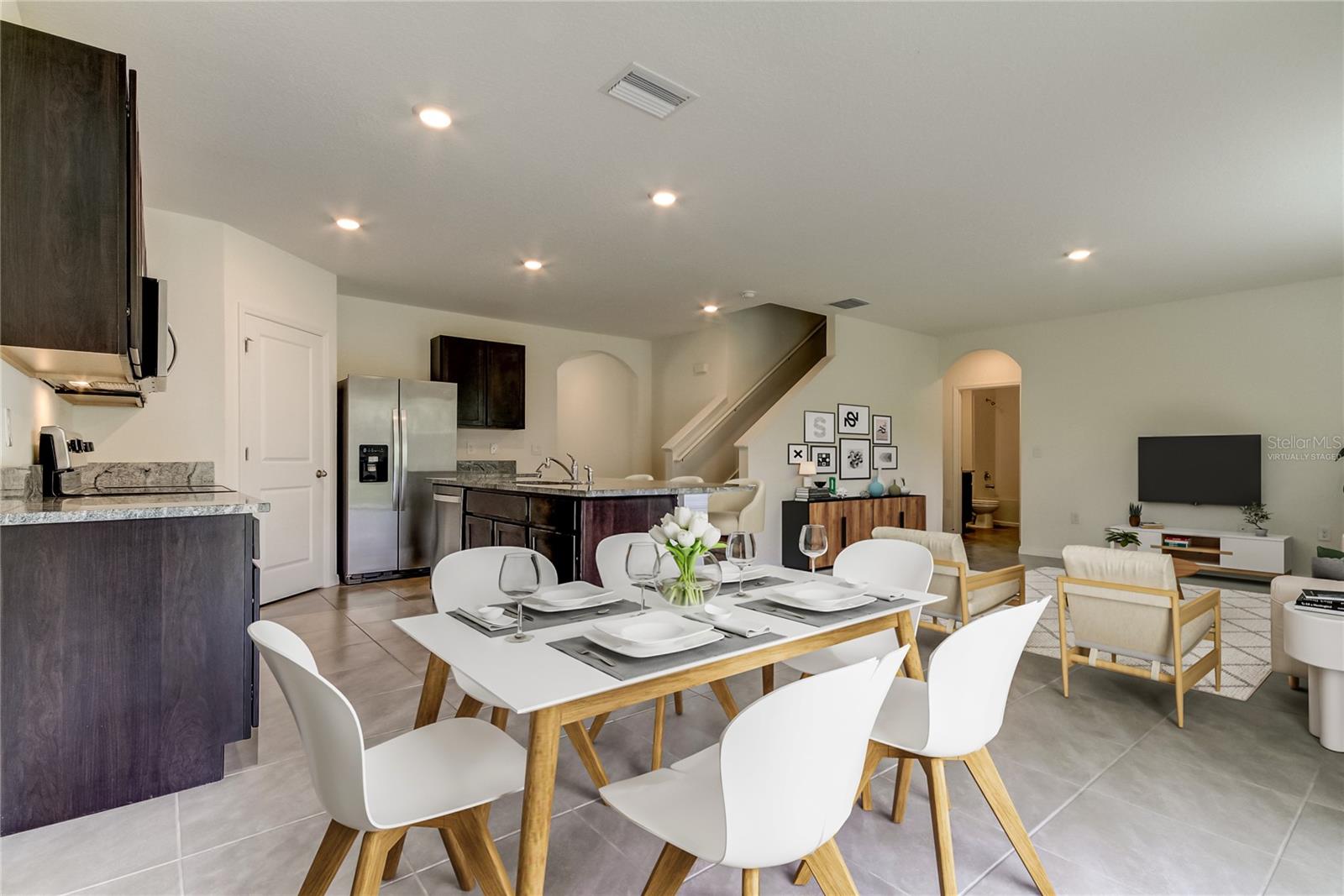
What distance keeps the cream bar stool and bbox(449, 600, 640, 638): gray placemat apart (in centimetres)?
73

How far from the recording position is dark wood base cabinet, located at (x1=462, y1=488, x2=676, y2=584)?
11.7 feet

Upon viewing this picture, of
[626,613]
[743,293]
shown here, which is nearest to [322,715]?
[626,613]

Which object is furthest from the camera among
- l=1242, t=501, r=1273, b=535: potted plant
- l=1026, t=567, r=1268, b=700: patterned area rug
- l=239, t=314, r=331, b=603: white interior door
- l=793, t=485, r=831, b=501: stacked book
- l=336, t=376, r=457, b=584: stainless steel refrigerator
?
l=793, t=485, r=831, b=501: stacked book

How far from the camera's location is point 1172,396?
6.47 m

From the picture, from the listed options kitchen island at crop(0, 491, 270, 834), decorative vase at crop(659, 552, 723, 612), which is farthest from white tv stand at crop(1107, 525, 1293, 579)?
kitchen island at crop(0, 491, 270, 834)

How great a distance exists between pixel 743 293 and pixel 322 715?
5444 millimetres

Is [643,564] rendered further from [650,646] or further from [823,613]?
[823,613]

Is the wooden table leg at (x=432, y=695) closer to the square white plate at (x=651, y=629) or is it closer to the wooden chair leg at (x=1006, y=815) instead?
the square white plate at (x=651, y=629)

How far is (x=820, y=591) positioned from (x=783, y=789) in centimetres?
95

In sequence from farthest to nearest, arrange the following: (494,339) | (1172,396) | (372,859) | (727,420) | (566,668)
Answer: (727,420) → (494,339) → (1172,396) → (566,668) → (372,859)

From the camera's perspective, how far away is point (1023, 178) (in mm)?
3457

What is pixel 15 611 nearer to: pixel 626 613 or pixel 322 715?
pixel 322 715

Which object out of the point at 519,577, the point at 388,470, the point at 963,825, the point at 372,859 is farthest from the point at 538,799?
the point at 388,470

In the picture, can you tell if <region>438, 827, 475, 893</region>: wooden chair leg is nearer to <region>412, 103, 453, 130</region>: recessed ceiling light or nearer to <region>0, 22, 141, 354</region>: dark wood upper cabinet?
<region>0, 22, 141, 354</region>: dark wood upper cabinet
